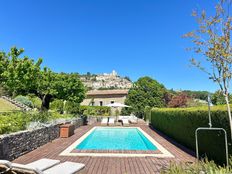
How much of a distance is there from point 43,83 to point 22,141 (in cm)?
1151

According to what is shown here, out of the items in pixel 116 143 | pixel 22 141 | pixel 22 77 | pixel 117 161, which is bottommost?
pixel 116 143

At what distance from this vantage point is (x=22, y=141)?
7.89 metres

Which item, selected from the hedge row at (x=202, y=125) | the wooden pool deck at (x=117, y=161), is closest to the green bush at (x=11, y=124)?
the wooden pool deck at (x=117, y=161)

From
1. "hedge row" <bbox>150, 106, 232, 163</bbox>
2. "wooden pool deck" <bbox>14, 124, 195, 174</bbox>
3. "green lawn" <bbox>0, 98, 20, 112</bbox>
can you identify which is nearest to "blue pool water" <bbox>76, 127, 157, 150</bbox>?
"hedge row" <bbox>150, 106, 232, 163</bbox>

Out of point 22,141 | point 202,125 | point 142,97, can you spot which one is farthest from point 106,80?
point 202,125

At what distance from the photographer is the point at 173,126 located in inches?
484

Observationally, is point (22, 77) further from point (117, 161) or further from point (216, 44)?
point (216, 44)

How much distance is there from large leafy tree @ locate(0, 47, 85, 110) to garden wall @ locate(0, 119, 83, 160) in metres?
7.89

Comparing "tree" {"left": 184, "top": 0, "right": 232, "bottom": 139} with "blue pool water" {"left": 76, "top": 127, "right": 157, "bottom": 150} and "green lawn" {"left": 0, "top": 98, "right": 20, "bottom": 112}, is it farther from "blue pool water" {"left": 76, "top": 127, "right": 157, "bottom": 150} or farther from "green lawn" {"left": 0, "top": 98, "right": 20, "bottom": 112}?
"green lawn" {"left": 0, "top": 98, "right": 20, "bottom": 112}

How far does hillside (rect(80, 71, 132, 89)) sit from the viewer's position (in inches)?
4695

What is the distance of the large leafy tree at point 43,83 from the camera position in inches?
738

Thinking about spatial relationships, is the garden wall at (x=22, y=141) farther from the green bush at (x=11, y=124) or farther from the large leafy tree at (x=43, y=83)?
the large leafy tree at (x=43, y=83)

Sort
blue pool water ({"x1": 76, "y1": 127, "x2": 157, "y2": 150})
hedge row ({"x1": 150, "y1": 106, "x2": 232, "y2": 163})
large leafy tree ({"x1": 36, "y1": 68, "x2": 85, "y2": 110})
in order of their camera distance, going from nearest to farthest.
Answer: hedge row ({"x1": 150, "y1": 106, "x2": 232, "y2": 163}) → blue pool water ({"x1": 76, "y1": 127, "x2": 157, "y2": 150}) → large leafy tree ({"x1": 36, "y1": 68, "x2": 85, "y2": 110})

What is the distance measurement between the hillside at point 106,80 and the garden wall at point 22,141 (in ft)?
342
